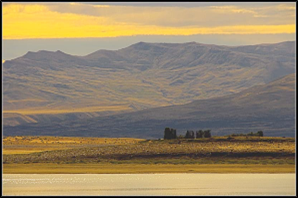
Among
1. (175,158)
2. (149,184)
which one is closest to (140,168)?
(175,158)

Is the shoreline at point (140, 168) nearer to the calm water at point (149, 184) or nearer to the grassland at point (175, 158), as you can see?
the grassland at point (175, 158)

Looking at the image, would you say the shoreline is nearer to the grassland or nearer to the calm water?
the grassland

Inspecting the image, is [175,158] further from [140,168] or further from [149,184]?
[149,184]

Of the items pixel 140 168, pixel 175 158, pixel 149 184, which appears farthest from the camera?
pixel 175 158

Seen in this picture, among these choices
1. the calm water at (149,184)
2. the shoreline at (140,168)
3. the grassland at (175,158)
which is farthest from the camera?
the grassland at (175,158)

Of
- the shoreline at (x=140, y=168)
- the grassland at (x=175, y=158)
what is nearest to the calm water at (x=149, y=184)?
the shoreline at (x=140, y=168)

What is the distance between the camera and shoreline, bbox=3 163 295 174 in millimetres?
84562

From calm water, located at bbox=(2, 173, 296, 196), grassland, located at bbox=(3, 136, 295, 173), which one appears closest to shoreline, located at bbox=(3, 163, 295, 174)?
grassland, located at bbox=(3, 136, 295, 173)

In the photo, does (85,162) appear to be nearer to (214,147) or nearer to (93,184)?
(214,147)

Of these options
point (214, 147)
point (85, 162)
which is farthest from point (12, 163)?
point (214, 147)

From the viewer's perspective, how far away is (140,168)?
8831 cm

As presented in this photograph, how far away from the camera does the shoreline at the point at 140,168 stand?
84.6m

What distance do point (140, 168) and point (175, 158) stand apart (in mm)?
9297

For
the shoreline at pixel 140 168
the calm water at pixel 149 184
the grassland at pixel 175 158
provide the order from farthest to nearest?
1. the grassland at pixel 175 158
2. the shoreline at pixel 140 168
3. the calm water at pixel 149 184
